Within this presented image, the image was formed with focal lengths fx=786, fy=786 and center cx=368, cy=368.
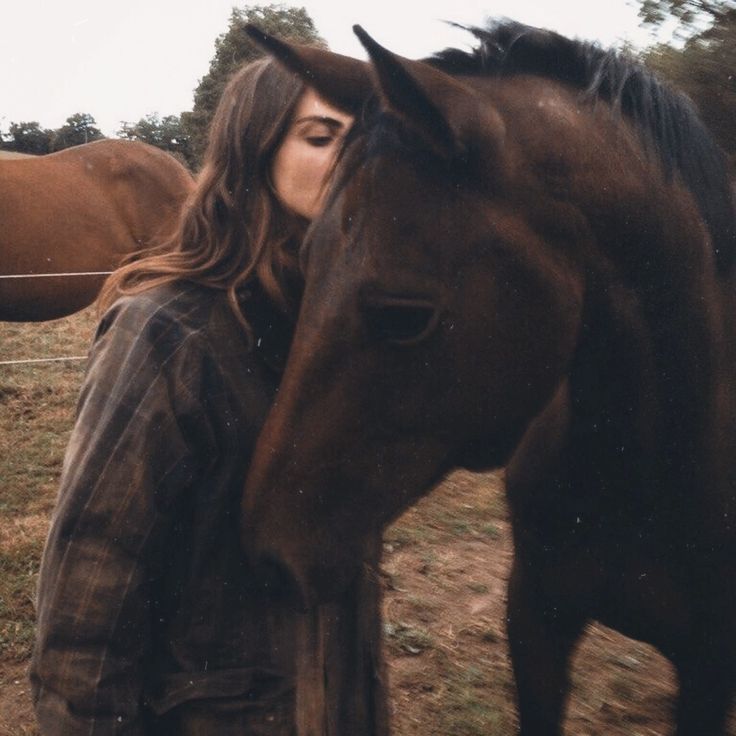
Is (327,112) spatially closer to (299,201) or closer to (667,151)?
(299,201)

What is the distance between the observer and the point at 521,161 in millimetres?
1329

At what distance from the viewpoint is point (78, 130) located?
33.7 feet

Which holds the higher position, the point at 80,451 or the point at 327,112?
the point at 327,112

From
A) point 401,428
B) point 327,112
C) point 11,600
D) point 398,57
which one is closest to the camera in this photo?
point 398,57

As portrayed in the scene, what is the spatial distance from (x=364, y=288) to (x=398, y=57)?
1.14 ft

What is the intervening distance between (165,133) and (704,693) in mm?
8963

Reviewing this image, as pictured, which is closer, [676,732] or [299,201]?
[299,201]

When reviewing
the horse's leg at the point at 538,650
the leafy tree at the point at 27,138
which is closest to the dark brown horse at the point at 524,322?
the horse's leg at the point at 538,650

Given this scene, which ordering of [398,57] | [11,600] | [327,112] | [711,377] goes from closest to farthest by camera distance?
[398,57]
[327,112]
[711,377]
[11,600]

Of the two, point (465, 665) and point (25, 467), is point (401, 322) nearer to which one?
point (465, 665)

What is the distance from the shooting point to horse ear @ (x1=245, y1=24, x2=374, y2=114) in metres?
1.30

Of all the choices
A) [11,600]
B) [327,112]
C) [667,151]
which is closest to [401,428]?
[327,112]

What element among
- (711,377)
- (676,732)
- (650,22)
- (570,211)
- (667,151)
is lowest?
(676,732)

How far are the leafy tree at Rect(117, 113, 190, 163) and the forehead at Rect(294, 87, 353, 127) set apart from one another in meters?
7.87
